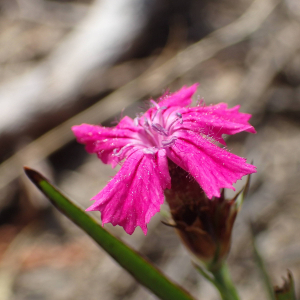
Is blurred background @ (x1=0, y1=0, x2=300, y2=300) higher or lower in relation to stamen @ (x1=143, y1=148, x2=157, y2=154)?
lower

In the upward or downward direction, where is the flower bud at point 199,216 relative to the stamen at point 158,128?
downward

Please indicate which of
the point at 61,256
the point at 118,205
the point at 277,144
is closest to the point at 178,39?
the point at 277,144

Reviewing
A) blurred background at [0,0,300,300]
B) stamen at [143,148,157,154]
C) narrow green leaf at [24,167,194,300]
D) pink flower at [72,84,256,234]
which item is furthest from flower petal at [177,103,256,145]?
blurred background at [0,0,300,300]

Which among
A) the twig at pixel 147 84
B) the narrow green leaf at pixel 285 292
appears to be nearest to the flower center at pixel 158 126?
the narrow green leaf at pixel 285 292

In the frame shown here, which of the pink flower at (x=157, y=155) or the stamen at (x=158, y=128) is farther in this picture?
the stamen at (x=158, y=128)

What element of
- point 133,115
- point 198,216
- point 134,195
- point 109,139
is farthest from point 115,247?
point 133,115

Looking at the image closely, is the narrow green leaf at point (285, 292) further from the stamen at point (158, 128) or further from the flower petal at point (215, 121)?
the stamen at point (158, 128)

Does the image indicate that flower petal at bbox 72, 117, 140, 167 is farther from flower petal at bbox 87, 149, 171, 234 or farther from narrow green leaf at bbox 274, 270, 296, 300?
narrow green leaf at bbox 274, 270, 296, 300
